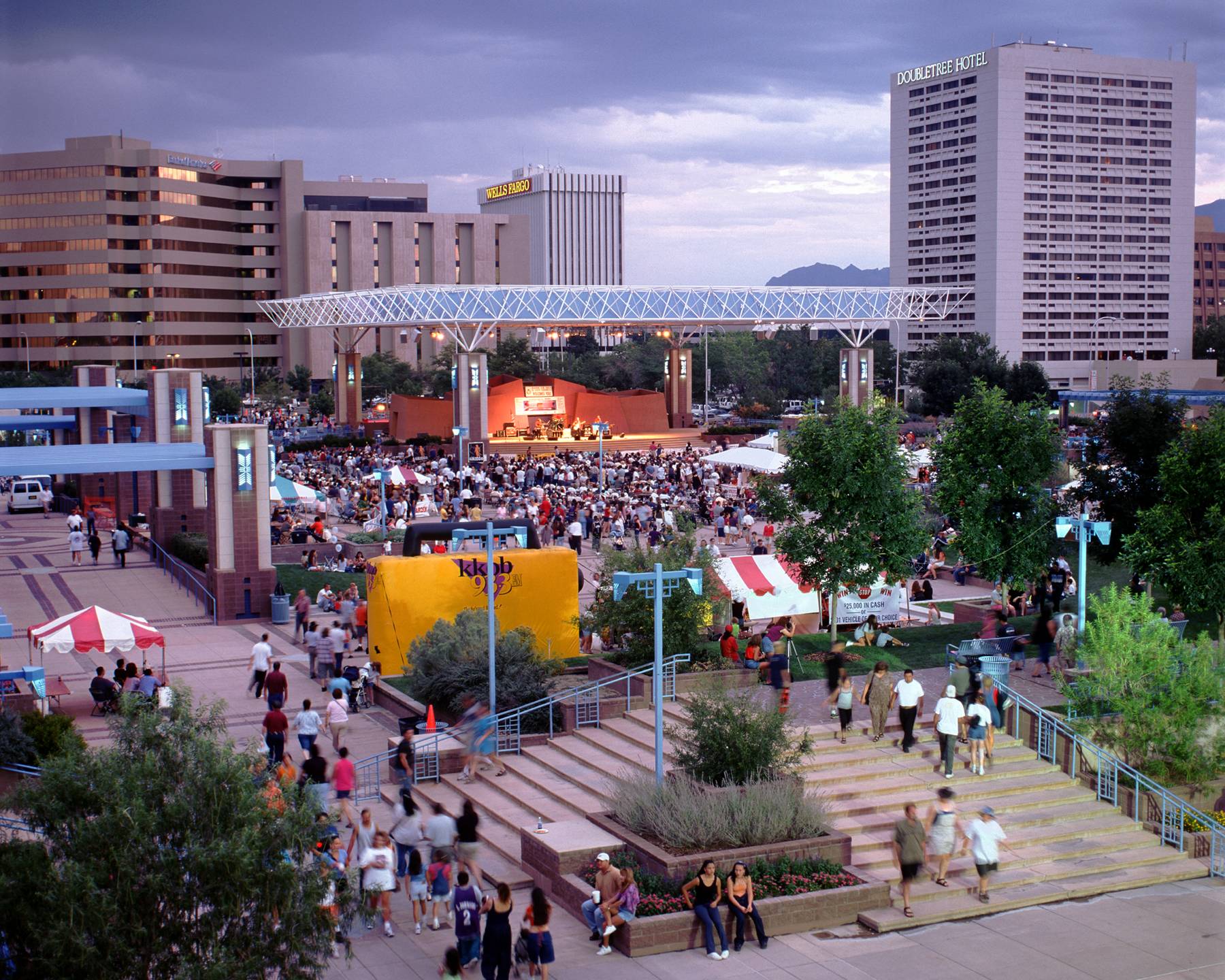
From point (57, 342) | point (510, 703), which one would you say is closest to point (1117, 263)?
point (57, 342)

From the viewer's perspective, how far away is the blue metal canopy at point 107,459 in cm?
2931

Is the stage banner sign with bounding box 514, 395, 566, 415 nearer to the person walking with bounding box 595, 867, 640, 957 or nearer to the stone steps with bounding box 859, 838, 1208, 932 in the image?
the stone steps with bounding box 859, 838, 1208, 932

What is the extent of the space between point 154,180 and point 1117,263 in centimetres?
9279

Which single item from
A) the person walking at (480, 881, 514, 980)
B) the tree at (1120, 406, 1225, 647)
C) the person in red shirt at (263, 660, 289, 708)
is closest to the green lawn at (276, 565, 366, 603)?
the person in red shirt at (263, 660, 289, 708)

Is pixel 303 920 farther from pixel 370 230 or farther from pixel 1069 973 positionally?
pixel 370 230

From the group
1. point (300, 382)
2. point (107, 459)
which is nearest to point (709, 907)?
point (107, 459)

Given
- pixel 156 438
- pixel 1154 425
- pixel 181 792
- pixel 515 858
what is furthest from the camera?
pixel 156 438

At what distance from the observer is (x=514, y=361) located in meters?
97.2

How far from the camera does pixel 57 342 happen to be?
116375 mm

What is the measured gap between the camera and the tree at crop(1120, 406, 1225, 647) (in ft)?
70.0

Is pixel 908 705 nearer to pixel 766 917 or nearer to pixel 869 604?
pixel 766 917

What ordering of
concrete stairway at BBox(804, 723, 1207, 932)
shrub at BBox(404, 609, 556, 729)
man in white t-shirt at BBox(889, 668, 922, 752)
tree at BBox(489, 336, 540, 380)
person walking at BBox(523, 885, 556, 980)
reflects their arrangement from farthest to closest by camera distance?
tree at BBox(489, 336, 540, 380) → shrub at BBox(404, 609, 556, 729) → man in white t-shirt at BBox(889, 668, 922, 752) → concrete stairway at BBox(804, 723, 1207, 932) → person walking at BBox(523, 885, 556, 980)

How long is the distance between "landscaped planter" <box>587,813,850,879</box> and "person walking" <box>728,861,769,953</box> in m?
0.61

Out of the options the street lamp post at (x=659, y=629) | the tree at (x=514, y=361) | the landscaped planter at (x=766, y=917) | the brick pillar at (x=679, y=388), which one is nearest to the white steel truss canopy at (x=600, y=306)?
the brick pillar at (x=679, y=388)
